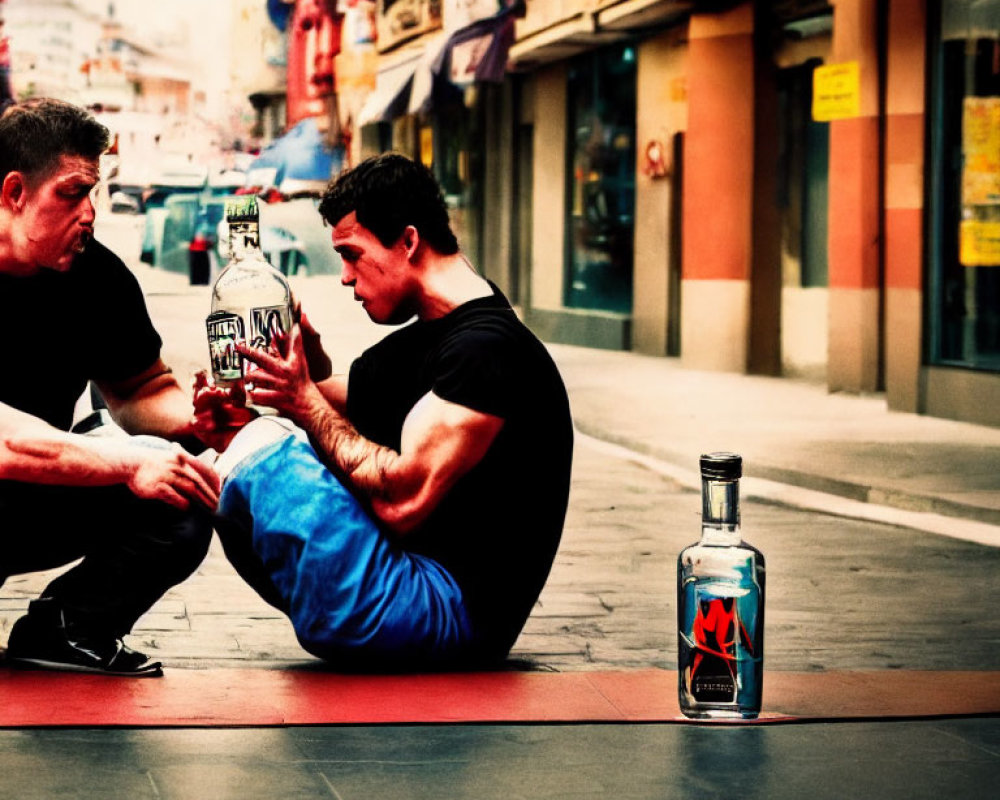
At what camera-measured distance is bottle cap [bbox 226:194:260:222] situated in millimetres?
5250

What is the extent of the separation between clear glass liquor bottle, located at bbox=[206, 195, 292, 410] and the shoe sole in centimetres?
80

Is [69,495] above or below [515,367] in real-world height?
below

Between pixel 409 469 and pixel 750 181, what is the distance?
46.6 ft

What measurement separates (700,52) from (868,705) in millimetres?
14435

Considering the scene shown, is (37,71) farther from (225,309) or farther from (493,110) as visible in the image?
(225,309)

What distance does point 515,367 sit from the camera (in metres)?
5.04

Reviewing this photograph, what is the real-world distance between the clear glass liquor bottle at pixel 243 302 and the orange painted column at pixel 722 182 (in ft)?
44.6

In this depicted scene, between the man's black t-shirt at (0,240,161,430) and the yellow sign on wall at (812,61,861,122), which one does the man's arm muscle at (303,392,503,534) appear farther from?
the yellow sign on wall at (812,61,861,122)

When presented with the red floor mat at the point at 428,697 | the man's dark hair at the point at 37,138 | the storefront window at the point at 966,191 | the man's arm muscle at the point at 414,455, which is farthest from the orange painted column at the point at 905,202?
the man's dark hair at the point at 37,138

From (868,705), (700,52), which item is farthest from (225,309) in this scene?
(700,52)

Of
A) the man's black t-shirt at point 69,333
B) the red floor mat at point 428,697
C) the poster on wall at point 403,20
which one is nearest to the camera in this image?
the red floor mat at point 428,697

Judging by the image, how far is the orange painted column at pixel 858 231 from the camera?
1600cm

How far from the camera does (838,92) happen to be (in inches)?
634

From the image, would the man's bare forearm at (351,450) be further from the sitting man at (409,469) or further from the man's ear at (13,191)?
the man's ear at (13,191)
